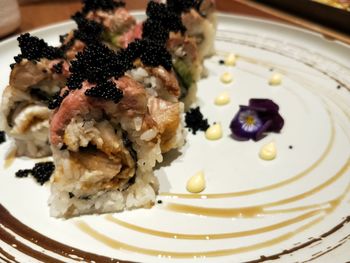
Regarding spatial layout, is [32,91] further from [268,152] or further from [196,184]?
[268,152]

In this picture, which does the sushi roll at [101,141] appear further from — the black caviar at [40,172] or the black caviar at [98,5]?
the black caviar at [98,5]

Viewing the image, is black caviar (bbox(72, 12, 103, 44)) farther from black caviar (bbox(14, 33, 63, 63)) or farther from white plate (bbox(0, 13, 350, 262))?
white plate (bbox(0, 13, 350, 262))

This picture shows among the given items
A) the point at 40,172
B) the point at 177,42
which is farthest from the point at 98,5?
the point at 40,172

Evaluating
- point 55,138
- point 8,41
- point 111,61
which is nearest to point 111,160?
point 55,138

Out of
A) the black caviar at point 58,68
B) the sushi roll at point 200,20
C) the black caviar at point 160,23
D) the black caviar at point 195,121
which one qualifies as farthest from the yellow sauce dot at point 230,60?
the black caviar at point 58,68

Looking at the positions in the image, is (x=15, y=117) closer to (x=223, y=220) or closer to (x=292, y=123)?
(x=223, y=220)

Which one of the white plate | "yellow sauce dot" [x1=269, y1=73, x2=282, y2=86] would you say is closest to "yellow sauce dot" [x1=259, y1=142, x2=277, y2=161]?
the white plate
